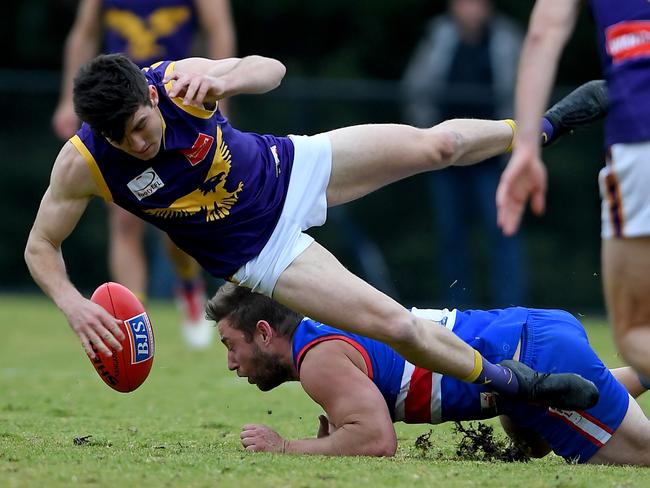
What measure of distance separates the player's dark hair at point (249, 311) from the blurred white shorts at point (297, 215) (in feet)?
0.65

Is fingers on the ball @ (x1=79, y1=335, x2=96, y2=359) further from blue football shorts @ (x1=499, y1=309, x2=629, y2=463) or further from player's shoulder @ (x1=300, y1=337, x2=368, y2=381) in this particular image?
blue football shorts @ (x1=499, y1=309, x2=629, y2=463)

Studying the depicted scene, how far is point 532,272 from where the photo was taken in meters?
14.8

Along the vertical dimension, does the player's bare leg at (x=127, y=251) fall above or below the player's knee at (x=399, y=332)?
above

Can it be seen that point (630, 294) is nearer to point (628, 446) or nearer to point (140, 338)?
point (628, 446)

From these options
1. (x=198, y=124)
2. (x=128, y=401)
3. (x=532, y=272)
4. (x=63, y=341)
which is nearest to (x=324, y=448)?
(x=198, y=124)

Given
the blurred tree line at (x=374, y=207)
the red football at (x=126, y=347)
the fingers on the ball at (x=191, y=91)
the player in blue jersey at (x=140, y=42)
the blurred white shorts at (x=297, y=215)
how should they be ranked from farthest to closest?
1. the blurred tree line at (x=374, y=207)
2. the player in blue jersey at (x=140, y=42)
3. the red football at (x=126, y=347)
4. the blurred white shorts at (x=297, y=215)
5. the fingers on the ball at (x=191, y=91)

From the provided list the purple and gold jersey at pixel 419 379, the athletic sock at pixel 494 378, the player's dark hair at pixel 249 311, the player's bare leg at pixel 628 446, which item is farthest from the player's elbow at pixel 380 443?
the player's bare leg at pixel 628 446

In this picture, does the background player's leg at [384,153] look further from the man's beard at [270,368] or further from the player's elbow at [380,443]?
the player's elbow at [380,443]

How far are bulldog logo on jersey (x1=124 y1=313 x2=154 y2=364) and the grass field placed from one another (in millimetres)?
385

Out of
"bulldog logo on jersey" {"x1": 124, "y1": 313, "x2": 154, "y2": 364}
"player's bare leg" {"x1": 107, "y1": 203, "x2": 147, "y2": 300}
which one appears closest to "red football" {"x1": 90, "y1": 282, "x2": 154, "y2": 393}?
"bulldog logo on jersey" {"x1": 124, "y1": 313, "x2": 154, "y2": 364}

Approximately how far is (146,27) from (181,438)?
186 inches

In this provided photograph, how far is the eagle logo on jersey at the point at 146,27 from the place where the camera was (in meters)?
9.77

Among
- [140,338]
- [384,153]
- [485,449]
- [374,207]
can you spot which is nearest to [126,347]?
[140,338]

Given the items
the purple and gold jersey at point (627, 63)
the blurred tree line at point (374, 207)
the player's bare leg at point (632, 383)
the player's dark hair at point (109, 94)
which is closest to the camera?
the purple and gold jersey at point (627, 63)
